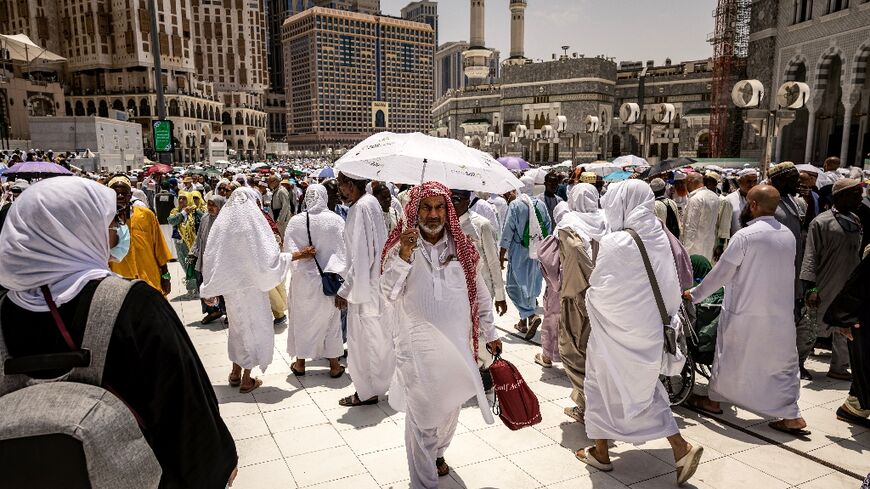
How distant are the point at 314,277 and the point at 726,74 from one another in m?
36.8

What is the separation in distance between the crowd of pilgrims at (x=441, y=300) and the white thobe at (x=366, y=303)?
0.05 feet

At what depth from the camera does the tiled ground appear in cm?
299

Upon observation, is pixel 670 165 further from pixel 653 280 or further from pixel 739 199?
pixel 653 280

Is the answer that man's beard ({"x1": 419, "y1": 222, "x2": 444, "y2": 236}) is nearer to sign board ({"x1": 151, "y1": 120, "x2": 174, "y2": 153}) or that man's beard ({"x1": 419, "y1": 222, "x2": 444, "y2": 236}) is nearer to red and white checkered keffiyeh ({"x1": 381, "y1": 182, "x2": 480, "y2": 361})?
red and white checkered keffiyeh ({"x1": 381, "y1": 182, "x2": 480, "y2": 361})

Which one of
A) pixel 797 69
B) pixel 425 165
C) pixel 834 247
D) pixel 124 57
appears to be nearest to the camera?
pixel 425 165

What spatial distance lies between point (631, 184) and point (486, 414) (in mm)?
1498

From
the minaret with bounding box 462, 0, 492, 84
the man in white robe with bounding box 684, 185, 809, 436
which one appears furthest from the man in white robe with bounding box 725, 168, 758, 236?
the minaret with bounding box 462, 0, 492, 84

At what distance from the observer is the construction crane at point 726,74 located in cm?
3288

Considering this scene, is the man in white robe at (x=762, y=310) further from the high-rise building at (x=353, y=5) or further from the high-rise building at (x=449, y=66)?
the high-rise building at (x=449, y=66)

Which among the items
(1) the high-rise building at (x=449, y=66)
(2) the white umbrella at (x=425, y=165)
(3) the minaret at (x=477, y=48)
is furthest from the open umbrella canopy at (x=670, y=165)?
(1) the high-rise building at (x=449, y=66)

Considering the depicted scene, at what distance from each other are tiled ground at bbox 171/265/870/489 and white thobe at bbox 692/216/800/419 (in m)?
0.29

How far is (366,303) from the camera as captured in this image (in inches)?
151

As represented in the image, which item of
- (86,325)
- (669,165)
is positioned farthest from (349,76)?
(86,325)

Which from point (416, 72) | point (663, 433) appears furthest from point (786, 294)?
point (416, 72)
